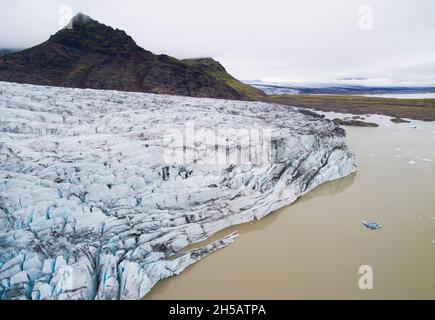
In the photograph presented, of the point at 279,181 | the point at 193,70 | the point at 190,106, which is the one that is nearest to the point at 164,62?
the point at 193,70

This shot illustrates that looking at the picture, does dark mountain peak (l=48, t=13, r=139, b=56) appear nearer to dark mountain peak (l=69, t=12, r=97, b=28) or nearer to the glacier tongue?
dark mountain peak (l=69, t=12, r=97, b=28)

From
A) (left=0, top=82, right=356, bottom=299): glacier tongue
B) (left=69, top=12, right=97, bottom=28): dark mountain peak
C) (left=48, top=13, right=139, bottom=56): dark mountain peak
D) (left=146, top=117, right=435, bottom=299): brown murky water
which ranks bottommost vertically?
(left=146, top=117, right=435, bottom=299): brown murky water

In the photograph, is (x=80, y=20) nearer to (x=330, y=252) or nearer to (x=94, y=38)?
(x=94, y=38)

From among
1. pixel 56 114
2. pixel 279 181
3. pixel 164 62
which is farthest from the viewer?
pixel 164 62

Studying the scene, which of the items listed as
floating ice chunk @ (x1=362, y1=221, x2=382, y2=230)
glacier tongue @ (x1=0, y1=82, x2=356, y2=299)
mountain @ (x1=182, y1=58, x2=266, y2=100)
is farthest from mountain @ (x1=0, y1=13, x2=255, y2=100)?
floating ice chunk @ (x1=362, y1=221, x2=382, y2=230)

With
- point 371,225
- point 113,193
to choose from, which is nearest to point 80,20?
point 113,193

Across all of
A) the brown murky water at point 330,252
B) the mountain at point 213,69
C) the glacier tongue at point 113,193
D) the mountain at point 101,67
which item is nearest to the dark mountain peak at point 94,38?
the mountain at point 101,67
